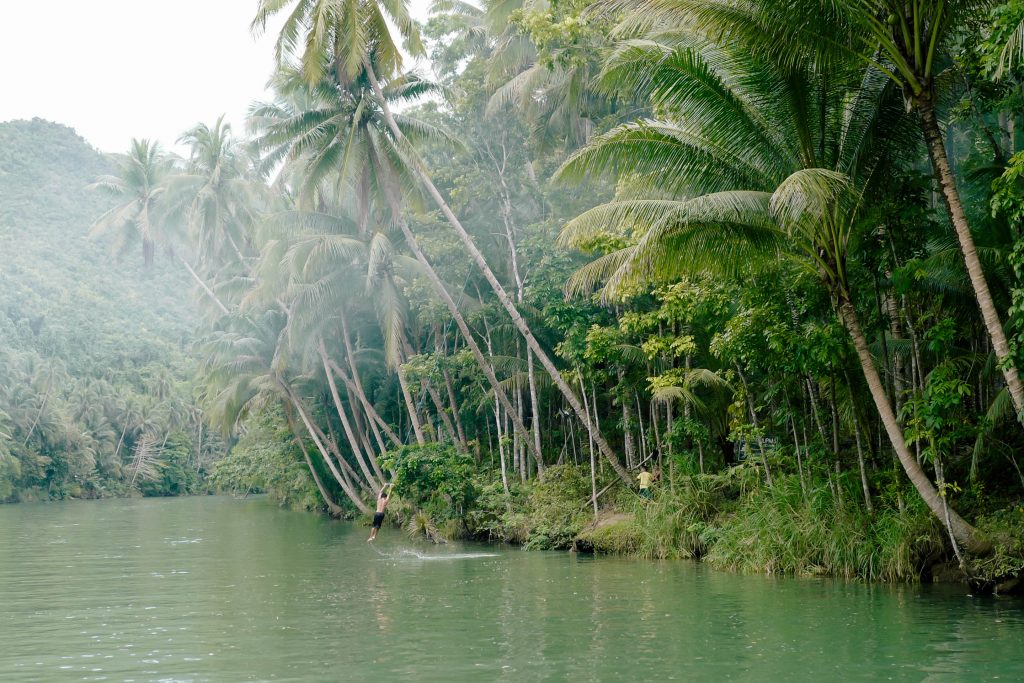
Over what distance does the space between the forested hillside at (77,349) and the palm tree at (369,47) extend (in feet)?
100

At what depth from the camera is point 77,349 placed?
6831 centimetres

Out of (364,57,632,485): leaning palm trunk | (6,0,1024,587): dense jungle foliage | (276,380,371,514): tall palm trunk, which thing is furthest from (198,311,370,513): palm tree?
(364,57,632,485): leaning palm trunk

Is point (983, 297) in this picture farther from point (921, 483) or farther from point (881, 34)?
point (881, 34)

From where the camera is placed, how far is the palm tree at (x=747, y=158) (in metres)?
13.1

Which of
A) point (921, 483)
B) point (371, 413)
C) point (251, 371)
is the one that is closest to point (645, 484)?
point (921, 483)

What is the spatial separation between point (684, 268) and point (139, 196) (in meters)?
41.5

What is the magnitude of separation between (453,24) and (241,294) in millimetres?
17339

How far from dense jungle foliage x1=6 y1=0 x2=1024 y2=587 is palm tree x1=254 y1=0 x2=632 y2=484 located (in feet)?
0.31

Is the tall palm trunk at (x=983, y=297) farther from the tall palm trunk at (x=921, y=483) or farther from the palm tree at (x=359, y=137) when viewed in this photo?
the palm tree at (x=359, y=137)

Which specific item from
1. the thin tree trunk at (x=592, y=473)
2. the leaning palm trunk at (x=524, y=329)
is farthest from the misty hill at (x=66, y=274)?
the thin tree trunk at (x=592, y=473)

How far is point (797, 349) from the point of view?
15000 millimetres

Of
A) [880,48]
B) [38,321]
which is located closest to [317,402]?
[880,48]

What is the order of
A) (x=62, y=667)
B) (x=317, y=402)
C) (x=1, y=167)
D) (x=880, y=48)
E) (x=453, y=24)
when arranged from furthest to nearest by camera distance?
(x=1, y=167)
(x=317, y=402)
(x=453, y=24)
(x=880, y=48)
(x=62, y=667)

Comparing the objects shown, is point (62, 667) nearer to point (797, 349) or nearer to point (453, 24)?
point (797, 349)
